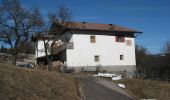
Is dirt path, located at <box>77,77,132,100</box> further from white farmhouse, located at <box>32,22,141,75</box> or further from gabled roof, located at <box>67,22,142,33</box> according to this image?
gabled roof, located at <box>67,22,142,33</box>

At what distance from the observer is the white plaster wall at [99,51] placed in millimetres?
49281

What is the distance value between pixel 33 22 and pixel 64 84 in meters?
26.8

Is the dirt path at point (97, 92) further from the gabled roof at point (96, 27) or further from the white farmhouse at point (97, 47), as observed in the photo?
the gabled roof at point (96, 27)

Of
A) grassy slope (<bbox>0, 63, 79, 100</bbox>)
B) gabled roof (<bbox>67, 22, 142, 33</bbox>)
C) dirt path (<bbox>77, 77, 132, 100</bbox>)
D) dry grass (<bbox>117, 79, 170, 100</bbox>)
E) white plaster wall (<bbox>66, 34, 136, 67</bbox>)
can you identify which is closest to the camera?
grassy slope (<bbox>0, 63, 79, 100</bbox>)

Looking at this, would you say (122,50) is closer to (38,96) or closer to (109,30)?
(109,30)

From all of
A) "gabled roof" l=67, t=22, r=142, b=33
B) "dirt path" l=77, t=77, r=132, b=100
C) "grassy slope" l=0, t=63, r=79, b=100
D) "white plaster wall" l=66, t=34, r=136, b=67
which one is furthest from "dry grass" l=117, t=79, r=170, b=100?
"gabled roof" l=67, t=22, r=142, b=33

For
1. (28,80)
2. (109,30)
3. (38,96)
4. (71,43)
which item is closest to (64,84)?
(28,80)

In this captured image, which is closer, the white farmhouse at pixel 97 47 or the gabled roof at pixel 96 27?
the white farmhouse at pixel 97 47

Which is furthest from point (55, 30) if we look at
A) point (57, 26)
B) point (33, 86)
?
point (33, 86)

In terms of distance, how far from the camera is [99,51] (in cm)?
5116

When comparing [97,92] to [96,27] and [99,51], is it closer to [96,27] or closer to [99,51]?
[99,51]

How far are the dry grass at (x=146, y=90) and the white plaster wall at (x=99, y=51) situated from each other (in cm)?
1890

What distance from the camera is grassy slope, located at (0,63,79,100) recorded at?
19.1 m

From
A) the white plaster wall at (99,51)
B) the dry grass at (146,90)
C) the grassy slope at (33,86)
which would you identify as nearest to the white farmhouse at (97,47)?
the white plaster wall at (99,51)
